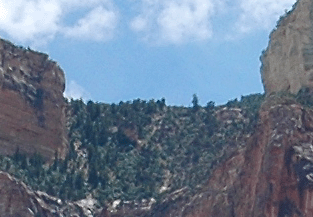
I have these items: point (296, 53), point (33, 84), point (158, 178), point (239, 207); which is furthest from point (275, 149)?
point (33, 84)

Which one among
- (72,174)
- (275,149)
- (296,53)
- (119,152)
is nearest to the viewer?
(275,149)

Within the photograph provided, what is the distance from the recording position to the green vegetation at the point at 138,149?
90094 mm

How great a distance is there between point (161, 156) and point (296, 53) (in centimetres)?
1740

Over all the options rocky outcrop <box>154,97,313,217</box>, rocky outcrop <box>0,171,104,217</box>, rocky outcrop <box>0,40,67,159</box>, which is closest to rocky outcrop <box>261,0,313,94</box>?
rocky outcrop <box>154,97,313,217</box>

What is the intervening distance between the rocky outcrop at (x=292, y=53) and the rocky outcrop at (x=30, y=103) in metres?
16.3

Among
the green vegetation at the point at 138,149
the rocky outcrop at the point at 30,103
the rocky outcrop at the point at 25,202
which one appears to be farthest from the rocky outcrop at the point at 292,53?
the rocky outcrop at the point at 30,103

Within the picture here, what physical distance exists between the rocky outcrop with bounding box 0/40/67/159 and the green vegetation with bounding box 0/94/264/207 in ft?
4.33

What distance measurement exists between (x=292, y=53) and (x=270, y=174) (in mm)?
20378

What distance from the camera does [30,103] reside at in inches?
3836

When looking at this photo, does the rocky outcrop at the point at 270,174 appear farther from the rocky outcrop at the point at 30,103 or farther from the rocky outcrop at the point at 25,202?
Answer: the rocky outcrop at the point at 30,103

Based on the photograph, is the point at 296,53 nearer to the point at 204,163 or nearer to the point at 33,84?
the point at 204,163

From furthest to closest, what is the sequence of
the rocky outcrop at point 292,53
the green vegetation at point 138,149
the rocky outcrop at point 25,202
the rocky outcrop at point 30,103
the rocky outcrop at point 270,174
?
the rocky outcrop at point 30,103
the green vegetation at point 138,149
the rocky outcrop at point 292,53
the rocky outcrop at point 25,202
the rocky outcrop at point 270,174

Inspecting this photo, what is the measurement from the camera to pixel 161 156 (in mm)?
100812

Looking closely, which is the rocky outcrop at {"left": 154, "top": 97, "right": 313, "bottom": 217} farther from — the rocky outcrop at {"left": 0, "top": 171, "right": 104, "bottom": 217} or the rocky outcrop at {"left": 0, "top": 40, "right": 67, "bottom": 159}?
the rocky outcrop at {"left": 0, "top": 40, "right": 67, "bottom": 159}
